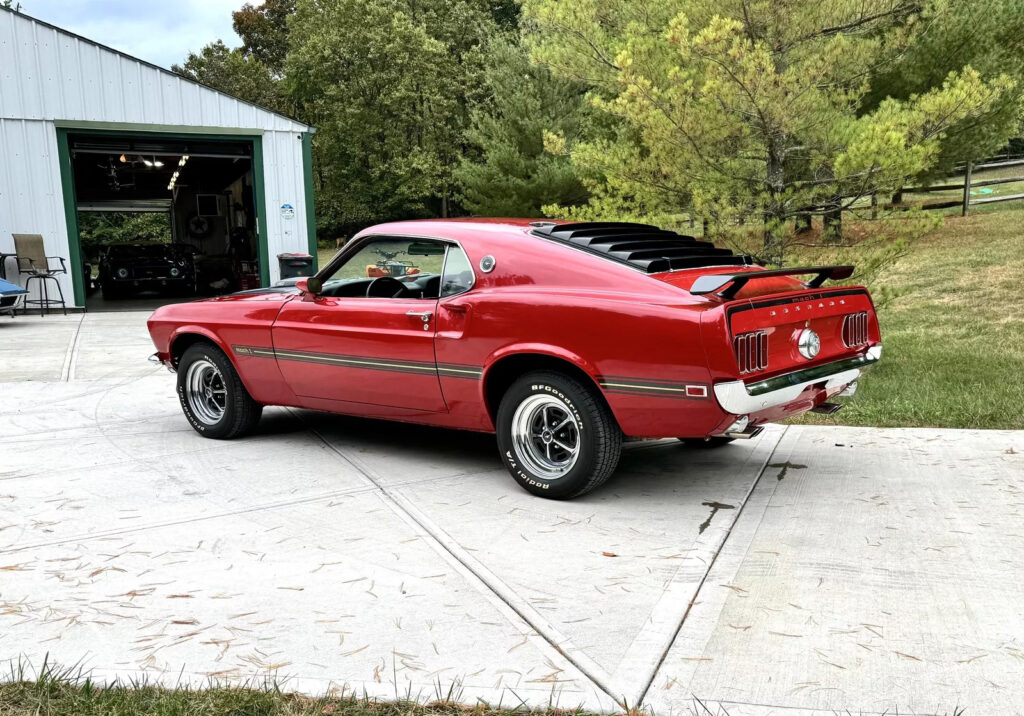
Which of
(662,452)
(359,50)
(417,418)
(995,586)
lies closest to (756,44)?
(662,452)

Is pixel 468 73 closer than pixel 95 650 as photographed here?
No

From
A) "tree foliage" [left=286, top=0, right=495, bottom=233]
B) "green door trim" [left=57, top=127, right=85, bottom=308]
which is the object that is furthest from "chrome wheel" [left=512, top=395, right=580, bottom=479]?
Result: "tree foliage" [left=286, top=0, right=495, bottom=233]

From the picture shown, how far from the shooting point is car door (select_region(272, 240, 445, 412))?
4.78m

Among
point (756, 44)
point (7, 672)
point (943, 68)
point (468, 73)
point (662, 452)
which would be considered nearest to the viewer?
point (7, 672)

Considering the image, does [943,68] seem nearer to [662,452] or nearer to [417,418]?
[662,452]

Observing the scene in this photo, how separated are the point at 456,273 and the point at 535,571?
187 centimetres

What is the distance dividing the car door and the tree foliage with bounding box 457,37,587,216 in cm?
2021

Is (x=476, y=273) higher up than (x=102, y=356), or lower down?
higher up

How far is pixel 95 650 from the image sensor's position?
2824 mm

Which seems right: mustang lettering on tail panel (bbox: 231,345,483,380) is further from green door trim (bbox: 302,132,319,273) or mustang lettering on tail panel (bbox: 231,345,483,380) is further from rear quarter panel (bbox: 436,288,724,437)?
green door trim (bbox: 302,132,319,273)

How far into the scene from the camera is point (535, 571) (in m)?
3.47

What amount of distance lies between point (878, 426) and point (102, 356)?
8040 mm

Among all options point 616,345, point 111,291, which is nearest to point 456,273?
point 616,345

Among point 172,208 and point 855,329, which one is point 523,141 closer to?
point 172,208
